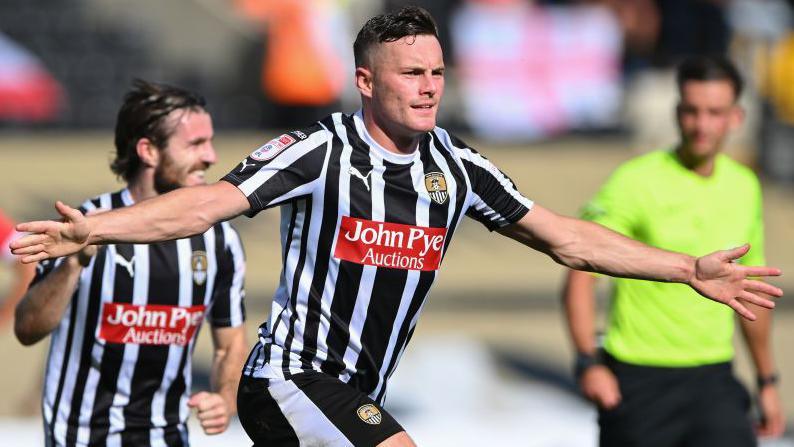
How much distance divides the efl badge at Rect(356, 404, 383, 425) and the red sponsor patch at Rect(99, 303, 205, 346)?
3.52 ft

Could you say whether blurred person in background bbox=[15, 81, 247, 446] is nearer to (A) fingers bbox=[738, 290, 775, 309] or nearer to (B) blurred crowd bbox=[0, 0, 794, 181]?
(A) fingers bbox=[738, 290, 775, 309]

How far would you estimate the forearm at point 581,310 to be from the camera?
612cm

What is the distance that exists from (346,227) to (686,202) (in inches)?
85.0

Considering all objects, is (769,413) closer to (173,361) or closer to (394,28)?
(173,361)

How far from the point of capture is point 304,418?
4.50 m

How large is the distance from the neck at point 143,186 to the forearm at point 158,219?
110 centimetres

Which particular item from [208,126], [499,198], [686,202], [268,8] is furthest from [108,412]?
[268,8]

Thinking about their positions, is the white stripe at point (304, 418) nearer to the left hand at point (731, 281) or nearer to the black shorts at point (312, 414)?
the black shorts at point (312, 414)

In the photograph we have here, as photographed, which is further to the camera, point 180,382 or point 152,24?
point 152,24

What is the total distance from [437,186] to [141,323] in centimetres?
132

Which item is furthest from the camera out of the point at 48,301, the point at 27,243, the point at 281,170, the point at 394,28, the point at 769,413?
the point at 769,413

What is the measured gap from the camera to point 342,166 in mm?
4547

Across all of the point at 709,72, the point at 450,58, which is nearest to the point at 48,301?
the point at 709,72

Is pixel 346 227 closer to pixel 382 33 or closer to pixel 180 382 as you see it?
pixel 382 33
